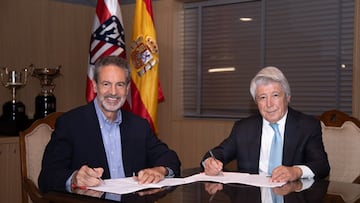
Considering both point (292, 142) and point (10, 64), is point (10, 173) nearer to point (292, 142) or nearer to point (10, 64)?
point (10, 64)

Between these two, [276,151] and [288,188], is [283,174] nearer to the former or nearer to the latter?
[288,188]

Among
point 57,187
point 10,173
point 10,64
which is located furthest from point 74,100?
point 57,187

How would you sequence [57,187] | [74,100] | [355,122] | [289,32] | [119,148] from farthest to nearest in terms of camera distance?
[74,100] < [289,32] < [355,122] < [119,148] < [57,187]

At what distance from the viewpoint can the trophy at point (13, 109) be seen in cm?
398

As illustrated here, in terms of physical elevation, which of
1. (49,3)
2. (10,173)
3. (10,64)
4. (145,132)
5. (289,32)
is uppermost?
(49,3)

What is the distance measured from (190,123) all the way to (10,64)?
1668 mm

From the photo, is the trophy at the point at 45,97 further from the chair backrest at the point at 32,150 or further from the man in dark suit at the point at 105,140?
the man in dark suit at the point at 105,140

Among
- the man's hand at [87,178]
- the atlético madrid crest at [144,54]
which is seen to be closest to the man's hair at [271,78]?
the man's hand at [87,178]

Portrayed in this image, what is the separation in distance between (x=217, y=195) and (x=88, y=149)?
0.74 meters

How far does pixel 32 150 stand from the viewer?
2705mm

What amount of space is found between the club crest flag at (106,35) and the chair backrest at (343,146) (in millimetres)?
1936

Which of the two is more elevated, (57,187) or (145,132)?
(145,132)

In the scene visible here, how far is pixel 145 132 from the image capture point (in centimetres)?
244

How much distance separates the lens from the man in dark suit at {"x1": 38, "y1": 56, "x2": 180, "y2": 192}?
2.22 metres
